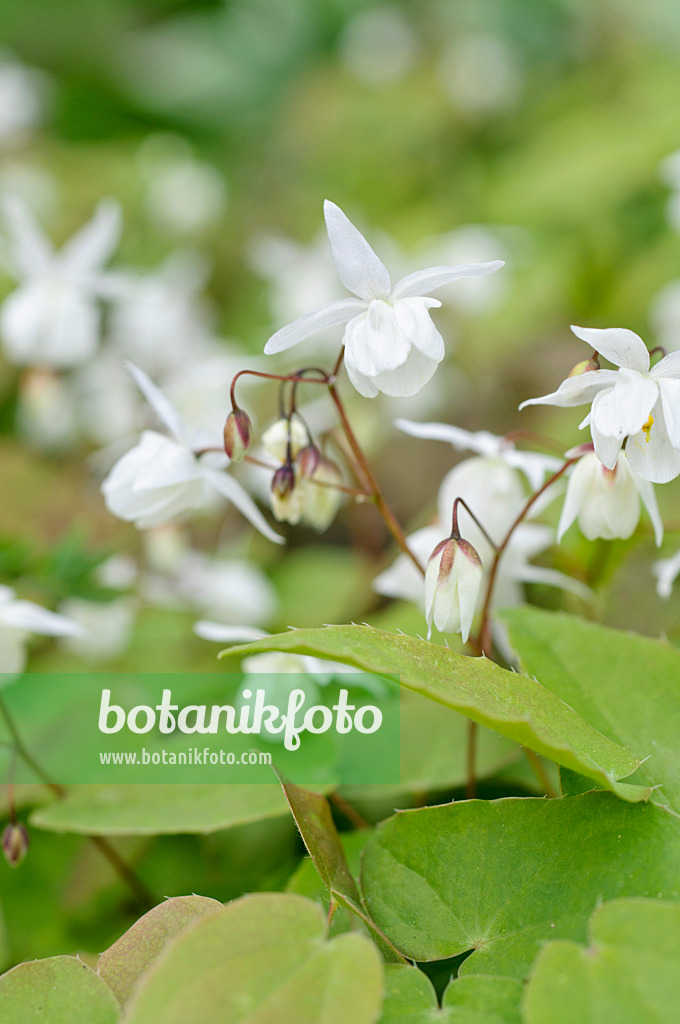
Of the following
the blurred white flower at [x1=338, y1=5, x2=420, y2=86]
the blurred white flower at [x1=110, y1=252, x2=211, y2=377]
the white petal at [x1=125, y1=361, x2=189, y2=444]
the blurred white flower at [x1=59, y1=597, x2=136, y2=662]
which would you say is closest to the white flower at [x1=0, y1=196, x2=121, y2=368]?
the blurred white flower at [x1=110, y1=252, x2=211, y2=377]

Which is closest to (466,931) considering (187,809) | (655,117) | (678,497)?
(187,809)

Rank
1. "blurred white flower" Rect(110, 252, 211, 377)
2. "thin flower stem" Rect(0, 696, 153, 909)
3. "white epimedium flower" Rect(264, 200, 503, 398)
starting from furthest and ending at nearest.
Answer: "blurred white flower" Rect(110, 252, 211, 377) < "thin flower stem" Rect(0, 696, 153, 909) < "white epimedium flower" Rect(264, 200, 503, 398)

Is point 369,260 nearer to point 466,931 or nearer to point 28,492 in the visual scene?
point 466,931

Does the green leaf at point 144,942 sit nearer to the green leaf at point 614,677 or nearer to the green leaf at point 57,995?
the green leaf at point 57,995

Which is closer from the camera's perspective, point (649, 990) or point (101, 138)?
point (649, 990)

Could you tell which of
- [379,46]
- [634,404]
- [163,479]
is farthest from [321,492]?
[379,46]

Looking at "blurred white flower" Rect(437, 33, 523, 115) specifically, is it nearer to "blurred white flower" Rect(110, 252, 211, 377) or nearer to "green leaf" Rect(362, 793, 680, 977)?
"blurred white flower" Rect(110, 252, 211, 377)

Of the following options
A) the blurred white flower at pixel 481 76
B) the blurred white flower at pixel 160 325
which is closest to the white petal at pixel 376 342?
the blurred white flower at pixel 160 325

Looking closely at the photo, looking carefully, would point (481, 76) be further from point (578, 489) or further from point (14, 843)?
point (14, 843)
